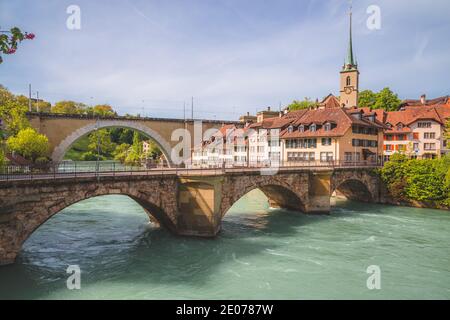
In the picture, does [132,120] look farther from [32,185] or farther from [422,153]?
[422,153]

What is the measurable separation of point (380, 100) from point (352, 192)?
108 feet

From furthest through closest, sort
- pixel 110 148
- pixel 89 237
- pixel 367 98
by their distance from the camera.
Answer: pixel 110 148 → pixel 367 98 → pixel 89 237

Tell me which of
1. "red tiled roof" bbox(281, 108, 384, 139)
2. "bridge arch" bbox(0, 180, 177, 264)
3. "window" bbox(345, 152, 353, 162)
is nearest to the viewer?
"bridge arch" bbox(0, 180, 177, 264)

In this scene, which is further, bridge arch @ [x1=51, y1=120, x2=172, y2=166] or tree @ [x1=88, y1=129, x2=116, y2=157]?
tree @ [x1=88, y1=129, x2=116, y2=157]

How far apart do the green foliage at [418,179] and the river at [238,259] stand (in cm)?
686

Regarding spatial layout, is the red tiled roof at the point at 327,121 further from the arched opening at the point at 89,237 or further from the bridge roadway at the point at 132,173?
the arched opening at the point at 89,237

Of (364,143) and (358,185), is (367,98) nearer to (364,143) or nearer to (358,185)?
(364,143)

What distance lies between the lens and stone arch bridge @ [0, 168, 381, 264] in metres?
19.0

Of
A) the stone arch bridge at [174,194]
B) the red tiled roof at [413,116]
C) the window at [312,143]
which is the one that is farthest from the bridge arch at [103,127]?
the red tiled roof at [413,116]

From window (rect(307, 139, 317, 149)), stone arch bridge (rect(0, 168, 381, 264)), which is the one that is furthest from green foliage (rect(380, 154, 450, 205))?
window (rect(307, 139, 317, 149))

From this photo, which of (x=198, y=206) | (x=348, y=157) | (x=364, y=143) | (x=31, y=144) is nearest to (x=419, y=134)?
(x=364, y=143)

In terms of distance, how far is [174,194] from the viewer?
26.3 m

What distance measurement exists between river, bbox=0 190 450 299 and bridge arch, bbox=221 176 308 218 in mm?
2480

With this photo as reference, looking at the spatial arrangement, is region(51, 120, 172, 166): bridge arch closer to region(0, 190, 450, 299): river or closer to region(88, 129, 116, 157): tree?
region(0, 190, 450, 299): river
